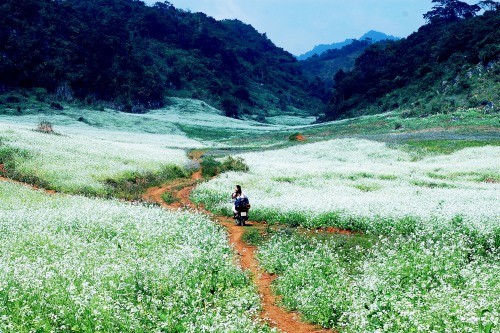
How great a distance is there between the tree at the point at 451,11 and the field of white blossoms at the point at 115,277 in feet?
617

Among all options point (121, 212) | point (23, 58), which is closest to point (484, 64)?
point (121, 212)

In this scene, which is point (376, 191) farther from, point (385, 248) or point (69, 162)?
point (69, 162)

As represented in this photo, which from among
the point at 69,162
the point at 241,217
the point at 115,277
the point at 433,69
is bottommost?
the point at 241,217

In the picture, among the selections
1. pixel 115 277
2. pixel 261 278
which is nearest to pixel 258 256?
pixel 261 278

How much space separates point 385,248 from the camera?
15000 mm

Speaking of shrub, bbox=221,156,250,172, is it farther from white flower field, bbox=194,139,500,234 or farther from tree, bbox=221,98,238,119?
tree, bbox=221,98,238,119

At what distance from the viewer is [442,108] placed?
81.5 m

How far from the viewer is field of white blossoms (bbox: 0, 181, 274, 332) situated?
30.2ft

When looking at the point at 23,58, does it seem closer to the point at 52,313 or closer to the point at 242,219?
the point at 242,219

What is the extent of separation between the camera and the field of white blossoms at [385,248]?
9281 millimetres

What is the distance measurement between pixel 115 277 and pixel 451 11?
645ft

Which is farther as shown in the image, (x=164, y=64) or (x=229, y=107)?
(x=164, y=64)

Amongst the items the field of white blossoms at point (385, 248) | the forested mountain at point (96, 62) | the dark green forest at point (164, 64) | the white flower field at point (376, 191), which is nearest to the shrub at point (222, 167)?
the white flower field at point (376, 191)

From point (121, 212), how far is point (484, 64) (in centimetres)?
9192
